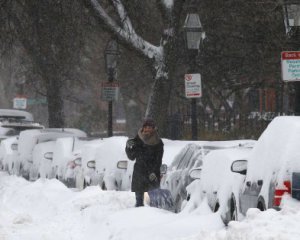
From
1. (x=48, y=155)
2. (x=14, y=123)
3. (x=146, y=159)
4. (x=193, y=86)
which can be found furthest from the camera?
(x=14, y=123)

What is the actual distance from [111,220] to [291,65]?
4084mm

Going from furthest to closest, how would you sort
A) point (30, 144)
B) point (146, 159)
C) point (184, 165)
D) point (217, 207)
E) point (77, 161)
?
point (30, 144) < point (77, 161) < point (184, 165) < point (146, 159) < point (217, 207)

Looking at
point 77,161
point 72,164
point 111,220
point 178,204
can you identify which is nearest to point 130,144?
point 178,204

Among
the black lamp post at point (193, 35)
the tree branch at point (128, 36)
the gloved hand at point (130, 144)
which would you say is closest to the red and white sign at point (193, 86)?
the black lamp post at point (193, 35)

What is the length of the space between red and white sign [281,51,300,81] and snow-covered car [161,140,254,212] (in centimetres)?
122

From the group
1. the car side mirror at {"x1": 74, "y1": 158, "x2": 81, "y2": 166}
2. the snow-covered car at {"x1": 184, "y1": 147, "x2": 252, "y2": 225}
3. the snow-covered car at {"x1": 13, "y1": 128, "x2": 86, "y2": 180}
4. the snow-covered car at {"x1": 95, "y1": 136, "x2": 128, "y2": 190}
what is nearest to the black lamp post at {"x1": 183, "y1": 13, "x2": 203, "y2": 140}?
the snow-covered car at {"x1": 95, "y1": 136, "x2": 128, "y2": 190}

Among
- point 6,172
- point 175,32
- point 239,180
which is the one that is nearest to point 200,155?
point 239,180

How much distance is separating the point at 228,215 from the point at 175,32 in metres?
11.2

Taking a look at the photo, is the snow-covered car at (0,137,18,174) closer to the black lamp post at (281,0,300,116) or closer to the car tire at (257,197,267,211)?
the black lamp post at (281,0,300,116)

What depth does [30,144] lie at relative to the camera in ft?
66.8

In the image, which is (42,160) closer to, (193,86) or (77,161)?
(77,161)

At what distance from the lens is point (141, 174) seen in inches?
451

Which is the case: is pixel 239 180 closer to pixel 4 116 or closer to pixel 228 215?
pixel 228 215

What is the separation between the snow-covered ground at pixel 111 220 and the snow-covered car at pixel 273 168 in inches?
7.0
